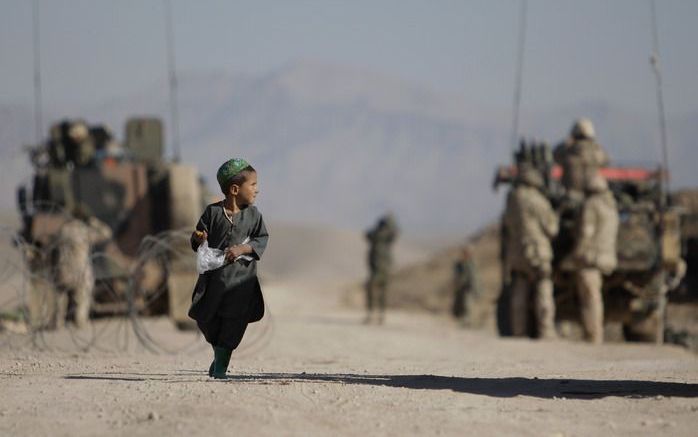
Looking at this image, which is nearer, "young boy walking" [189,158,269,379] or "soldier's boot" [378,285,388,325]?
"young boy walking" [189,158,269,379]

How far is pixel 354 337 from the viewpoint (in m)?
20.5

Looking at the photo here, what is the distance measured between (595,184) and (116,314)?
7724 millimetres

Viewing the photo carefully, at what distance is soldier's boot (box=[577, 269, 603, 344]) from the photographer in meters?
18.8

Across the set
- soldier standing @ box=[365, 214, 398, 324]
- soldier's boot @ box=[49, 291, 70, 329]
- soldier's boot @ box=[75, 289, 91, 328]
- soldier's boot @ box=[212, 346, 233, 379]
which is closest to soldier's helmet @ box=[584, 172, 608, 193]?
soldier's boot @ box=[75, 289, 91, 328]

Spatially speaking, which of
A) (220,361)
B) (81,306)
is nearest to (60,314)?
(81,306)

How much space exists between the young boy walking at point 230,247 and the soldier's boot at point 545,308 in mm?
10140

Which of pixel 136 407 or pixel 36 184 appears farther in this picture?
pixel 36 184

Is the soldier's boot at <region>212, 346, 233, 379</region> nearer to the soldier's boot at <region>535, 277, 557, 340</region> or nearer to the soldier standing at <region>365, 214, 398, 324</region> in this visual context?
the soldier's boot at <region>535, 277, 557, 340</region>

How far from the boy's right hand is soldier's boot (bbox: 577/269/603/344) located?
10377 mm

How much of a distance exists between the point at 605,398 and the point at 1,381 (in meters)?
4.07

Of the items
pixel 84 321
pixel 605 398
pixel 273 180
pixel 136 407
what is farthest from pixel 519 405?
pixel 273 180

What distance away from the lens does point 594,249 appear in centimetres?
1861

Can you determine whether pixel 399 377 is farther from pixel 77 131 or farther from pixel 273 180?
pixel 273 180

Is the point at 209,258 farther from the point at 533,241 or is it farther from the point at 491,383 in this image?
the point at 533,241
